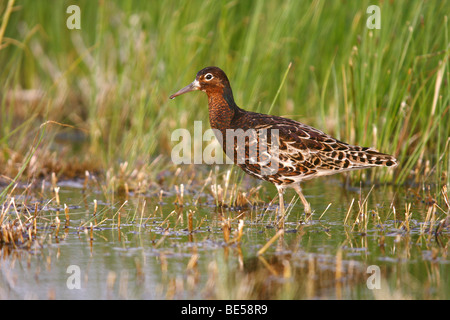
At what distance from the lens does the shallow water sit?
4953 millimetres

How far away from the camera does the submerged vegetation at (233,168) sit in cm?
550

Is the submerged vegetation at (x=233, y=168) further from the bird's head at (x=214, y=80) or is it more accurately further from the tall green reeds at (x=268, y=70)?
the bird's head at (x=214, y=80)

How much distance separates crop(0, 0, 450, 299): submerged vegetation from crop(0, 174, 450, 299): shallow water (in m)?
0.02

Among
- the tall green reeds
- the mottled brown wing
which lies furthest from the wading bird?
the tall green reeds

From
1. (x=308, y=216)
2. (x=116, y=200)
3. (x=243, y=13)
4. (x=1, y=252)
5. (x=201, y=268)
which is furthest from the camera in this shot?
(x=243, y=13)

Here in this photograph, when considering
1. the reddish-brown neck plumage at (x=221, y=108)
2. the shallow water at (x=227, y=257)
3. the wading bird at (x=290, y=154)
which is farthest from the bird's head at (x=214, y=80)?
the shallow water at (x=227, y=257)

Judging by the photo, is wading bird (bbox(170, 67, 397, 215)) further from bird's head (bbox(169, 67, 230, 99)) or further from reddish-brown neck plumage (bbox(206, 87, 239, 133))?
bird's head (bbox(169, 67, 230, 99))

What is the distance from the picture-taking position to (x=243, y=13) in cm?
1055

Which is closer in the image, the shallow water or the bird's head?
the shallow water

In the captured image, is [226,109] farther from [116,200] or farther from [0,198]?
[0,198]

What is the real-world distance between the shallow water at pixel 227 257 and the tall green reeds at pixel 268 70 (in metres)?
1.32
